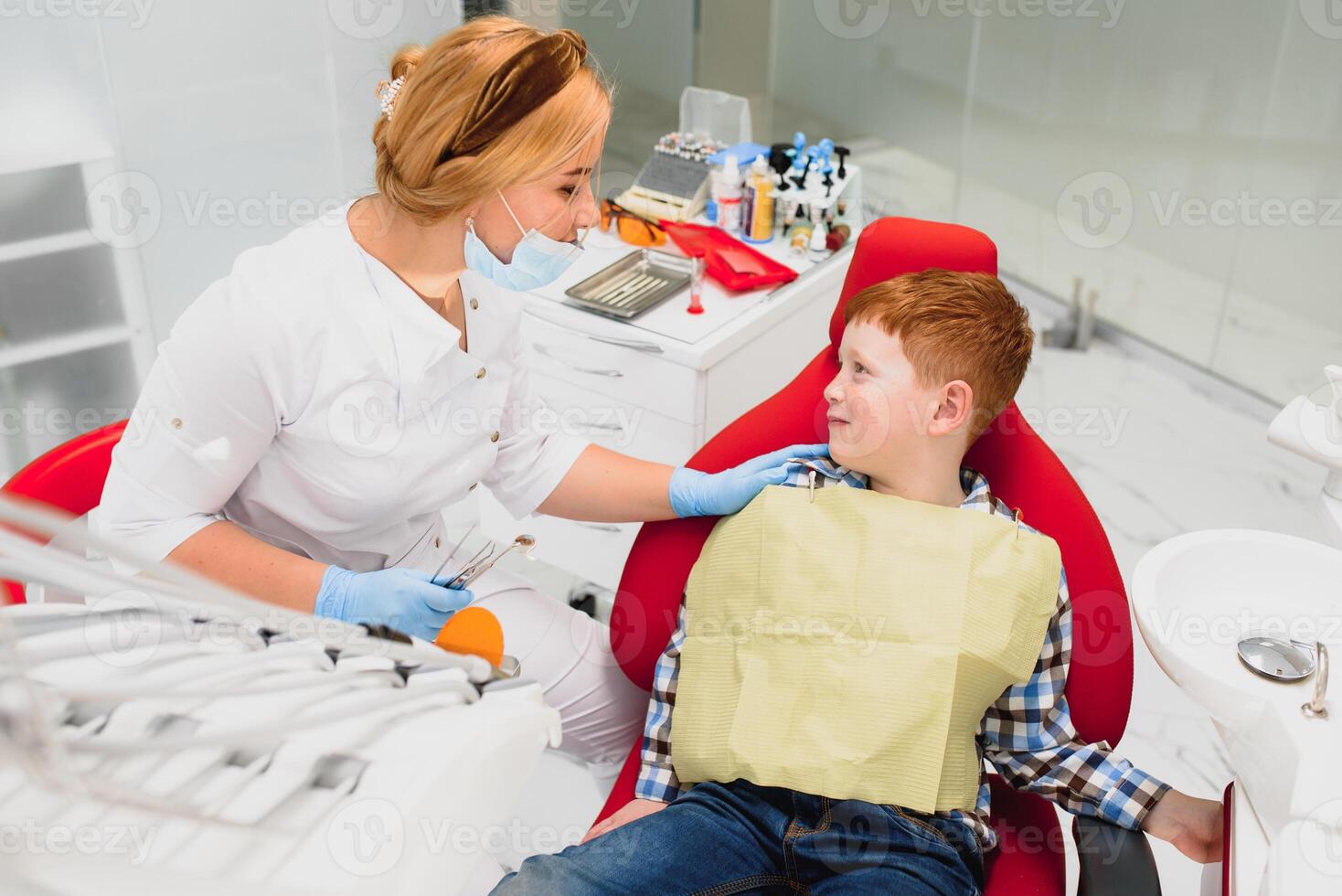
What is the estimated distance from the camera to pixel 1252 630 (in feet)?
4.09

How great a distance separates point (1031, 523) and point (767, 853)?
1.72 ft

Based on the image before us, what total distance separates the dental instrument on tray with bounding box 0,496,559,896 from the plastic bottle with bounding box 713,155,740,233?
71.7 inches

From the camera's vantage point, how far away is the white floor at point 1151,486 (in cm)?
212

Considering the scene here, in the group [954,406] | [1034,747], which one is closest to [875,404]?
[954,406]

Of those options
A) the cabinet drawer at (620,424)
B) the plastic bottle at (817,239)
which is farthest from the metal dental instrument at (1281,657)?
the plastic bottle at (817,239)

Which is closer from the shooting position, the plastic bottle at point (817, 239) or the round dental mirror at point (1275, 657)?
the round dental mirror at point (1275, 657)

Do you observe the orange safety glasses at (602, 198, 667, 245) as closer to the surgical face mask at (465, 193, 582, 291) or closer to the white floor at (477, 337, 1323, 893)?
the white floor at (477, 337, 1323, 893)

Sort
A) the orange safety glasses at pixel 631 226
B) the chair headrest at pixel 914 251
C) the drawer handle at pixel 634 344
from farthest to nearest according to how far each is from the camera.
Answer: the orange safety glasses at pixel 631 226, the drawer handle at pixel 634 344, the chair headrest at pixel 914 251

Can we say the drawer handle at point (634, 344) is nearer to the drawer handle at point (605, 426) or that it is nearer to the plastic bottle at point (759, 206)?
the drawer handle at point (605, 426)

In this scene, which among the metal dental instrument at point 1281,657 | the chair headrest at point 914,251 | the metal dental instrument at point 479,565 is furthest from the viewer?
the chair headrest at point 914,251

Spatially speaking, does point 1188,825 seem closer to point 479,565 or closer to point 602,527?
point 479,565

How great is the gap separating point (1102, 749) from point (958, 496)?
35cm

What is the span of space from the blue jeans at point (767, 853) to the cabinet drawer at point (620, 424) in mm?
851

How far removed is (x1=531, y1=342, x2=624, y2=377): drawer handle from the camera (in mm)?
2133
